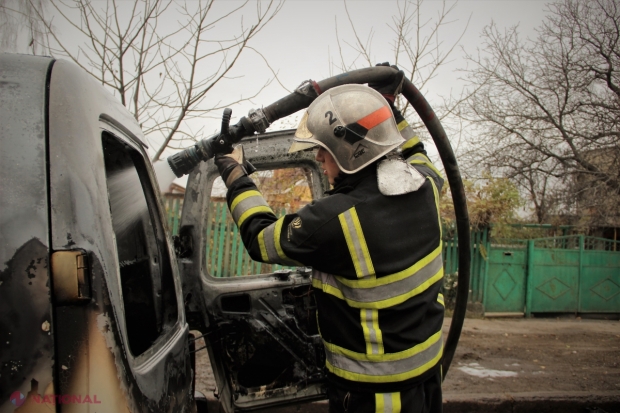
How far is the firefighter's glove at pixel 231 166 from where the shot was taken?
213 cm

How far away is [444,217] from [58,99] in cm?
917

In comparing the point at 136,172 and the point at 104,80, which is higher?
the point at 104,80

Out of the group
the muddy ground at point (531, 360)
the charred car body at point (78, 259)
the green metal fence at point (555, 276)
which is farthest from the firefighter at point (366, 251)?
the green metal fence at point (555, 276)

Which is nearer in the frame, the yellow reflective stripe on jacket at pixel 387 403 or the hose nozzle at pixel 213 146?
the yellow reflective stripe on jacket at pixel 387 403

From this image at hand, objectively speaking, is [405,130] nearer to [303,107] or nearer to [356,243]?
[303,107]

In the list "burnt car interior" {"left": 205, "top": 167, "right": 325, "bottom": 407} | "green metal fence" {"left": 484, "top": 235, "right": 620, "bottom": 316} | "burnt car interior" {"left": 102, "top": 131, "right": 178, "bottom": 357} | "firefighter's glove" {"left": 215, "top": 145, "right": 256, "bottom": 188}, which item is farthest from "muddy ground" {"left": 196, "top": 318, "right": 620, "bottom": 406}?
"firefighter's glove" {"left": 215, "top": 145, "right": 256, "bottom": 188}

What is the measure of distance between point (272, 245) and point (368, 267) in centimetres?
39

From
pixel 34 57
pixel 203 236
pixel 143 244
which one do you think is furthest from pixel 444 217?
pixel 34 57

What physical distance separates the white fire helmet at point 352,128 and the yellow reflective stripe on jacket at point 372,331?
572mm

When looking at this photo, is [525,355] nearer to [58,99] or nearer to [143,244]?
[143,244]

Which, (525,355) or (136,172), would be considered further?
(525,355)

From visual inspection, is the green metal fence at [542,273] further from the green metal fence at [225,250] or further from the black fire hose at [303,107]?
the black fire hose at [303,107]

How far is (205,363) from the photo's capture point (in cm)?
542

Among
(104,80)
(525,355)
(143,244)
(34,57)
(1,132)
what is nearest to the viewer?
(1,132)
